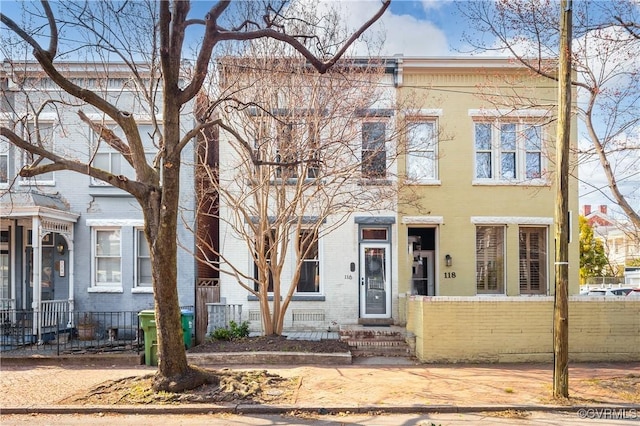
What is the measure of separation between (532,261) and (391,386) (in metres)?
8.79

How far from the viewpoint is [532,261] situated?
16328 millimetres

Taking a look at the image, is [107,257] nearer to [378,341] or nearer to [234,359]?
[234,359]

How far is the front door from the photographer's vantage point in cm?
1564

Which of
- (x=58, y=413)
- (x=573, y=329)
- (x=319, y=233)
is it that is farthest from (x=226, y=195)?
(x=573, y=329)

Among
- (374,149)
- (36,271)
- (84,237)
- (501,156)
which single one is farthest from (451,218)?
(36,271)

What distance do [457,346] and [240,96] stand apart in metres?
7.79

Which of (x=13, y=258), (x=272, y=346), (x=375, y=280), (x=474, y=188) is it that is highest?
(x=474, y=188)

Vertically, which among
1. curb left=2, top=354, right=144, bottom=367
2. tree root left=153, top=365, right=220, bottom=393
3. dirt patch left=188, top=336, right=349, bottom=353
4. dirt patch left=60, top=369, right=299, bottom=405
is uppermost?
tree root left=153, top=365, right=220, bottom=393

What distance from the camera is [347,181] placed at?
13.9m

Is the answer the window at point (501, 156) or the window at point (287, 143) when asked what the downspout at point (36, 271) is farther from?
the window at point (501, 156)

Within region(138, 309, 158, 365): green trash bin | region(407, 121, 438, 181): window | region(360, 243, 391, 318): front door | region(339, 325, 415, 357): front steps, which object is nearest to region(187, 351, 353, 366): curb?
region(138, 309, 158, 365): green trash bin

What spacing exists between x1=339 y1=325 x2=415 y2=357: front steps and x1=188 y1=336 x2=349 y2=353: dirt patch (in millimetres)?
477

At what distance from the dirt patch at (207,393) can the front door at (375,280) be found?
239 inches

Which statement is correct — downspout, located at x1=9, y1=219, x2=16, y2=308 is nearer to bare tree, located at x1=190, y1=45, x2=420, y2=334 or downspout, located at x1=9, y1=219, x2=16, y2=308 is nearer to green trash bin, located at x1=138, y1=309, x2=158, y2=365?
green trash bin, located at x1=138, y1=309, x2=158, y2=365
